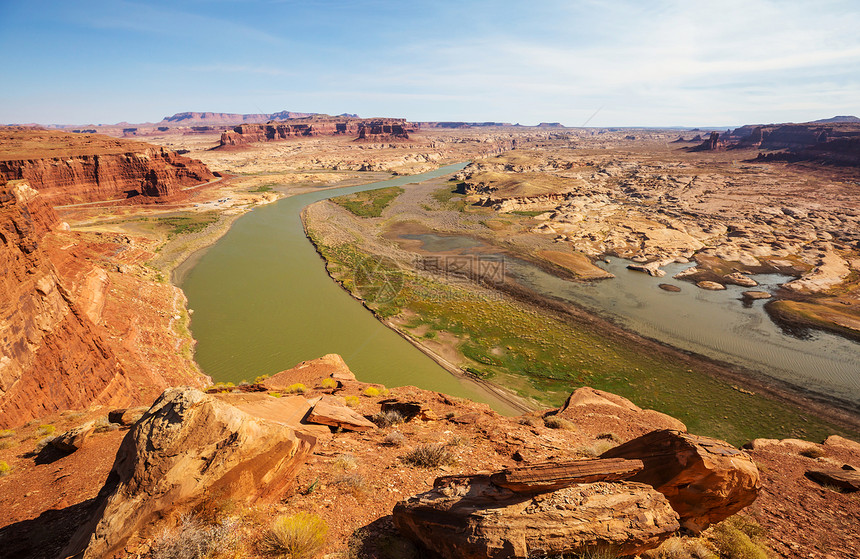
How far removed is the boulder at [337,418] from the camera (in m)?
11.6

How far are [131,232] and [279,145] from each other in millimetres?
152625

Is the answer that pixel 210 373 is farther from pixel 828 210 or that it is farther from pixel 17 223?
pixel 828 210

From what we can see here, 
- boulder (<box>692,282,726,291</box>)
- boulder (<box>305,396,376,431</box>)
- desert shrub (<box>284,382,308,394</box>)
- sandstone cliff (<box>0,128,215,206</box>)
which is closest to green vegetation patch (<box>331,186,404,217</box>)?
sandstone cliff (<box>0,128,215,206</box>)

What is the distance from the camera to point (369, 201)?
7894 centimetres

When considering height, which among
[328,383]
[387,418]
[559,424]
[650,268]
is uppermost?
[387,418]

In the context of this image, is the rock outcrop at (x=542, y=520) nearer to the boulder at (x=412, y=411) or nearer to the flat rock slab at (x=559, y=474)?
the flat rock slab at (x=559, y=474)

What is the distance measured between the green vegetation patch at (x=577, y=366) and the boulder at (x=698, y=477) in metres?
14.5

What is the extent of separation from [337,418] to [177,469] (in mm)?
5705

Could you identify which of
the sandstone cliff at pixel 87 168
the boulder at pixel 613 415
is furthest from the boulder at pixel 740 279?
the sandstone cliff at pixel 87 168

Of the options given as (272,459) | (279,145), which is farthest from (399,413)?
(279,145)

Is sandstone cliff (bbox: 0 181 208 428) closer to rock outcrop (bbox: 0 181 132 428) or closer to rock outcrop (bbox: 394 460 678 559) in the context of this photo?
rock outcrop (bbox: 0 181 132 428)

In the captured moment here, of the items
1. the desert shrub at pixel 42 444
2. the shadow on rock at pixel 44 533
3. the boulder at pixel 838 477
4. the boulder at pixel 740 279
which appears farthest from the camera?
the boulder at pixel 740 279

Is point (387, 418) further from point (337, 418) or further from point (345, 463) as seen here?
point (345, 463)

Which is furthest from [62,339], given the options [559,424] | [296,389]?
[559,424]
